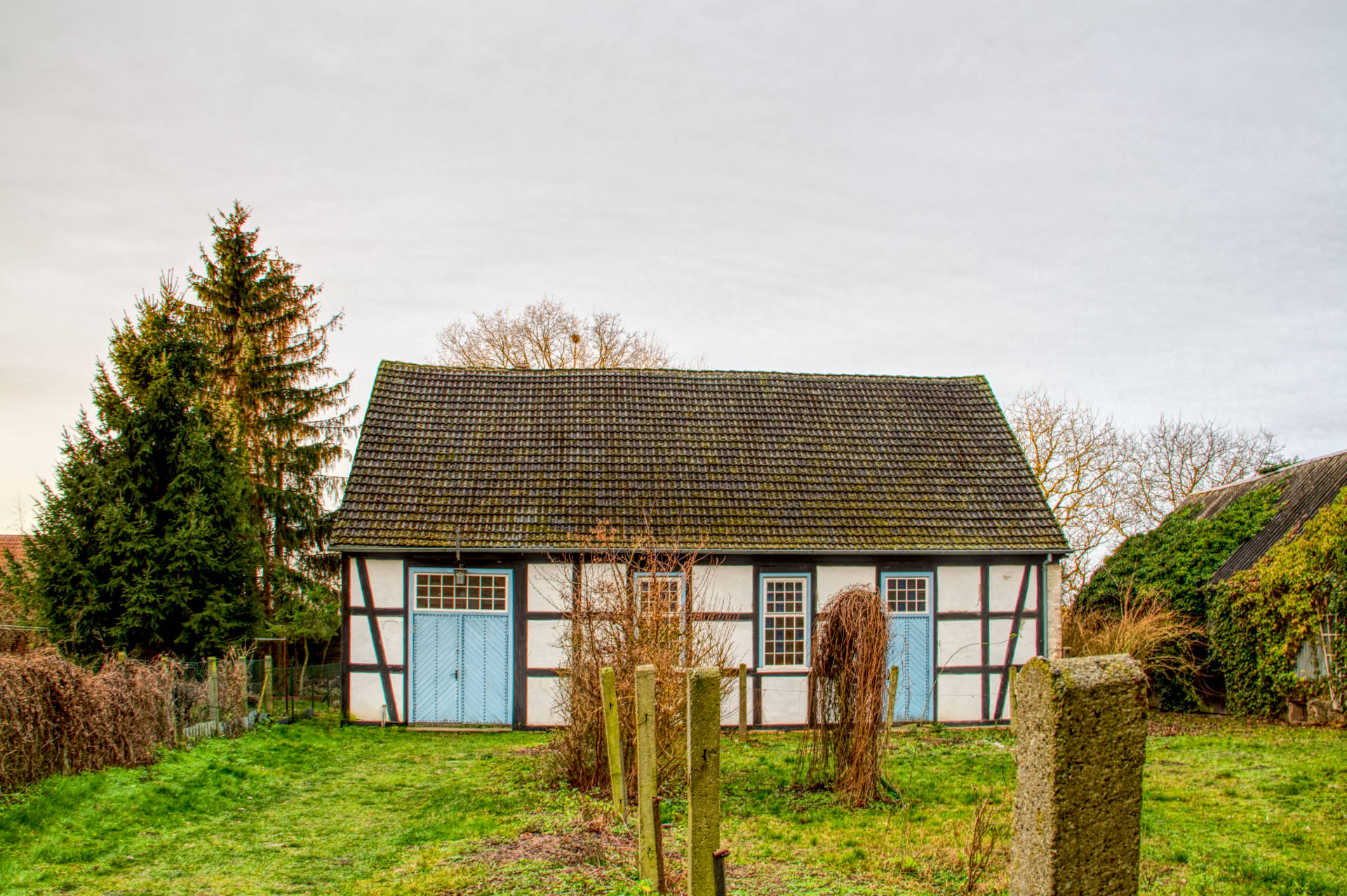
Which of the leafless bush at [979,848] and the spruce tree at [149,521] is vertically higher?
the spruce tree at [149,521]

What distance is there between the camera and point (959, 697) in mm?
15781

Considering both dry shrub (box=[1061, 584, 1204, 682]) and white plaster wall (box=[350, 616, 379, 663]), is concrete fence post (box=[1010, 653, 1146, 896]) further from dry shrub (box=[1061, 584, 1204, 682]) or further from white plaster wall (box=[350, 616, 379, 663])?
dry shrub (box=[1061, 584, 1204, 682])

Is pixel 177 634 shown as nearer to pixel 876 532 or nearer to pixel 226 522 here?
pixel 226 522

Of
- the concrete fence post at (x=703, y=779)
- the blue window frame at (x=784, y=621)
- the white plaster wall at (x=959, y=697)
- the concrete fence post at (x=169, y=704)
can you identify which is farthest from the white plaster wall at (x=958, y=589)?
the concrete fence post at (x=703, y=779)

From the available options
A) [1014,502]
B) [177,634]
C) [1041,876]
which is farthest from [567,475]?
[1041,876]

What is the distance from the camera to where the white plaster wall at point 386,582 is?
15086mm

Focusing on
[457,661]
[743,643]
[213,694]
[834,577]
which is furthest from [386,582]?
[834,577]

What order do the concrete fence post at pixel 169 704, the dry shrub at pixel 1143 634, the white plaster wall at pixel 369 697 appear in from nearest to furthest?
the concrete fence post at pixel 169 704
the white plaster wall at pixel 369 697
the dry shrub at pixel 1143 634

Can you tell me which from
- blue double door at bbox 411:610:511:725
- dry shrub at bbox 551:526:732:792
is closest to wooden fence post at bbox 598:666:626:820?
dry shrub at bbox 551:526:732:792

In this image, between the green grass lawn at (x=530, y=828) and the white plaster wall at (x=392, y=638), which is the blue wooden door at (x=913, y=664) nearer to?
the green grass lawn at (x=530, y=828)

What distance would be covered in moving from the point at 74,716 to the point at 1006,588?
13514 millimetres

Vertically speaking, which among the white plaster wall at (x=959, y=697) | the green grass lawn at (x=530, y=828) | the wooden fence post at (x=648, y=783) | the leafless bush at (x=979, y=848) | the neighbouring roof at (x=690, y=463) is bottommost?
the white plaster wall at (x=959, y=697)

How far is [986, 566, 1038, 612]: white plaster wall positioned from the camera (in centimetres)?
1596

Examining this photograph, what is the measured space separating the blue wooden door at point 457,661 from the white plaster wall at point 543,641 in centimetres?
37
